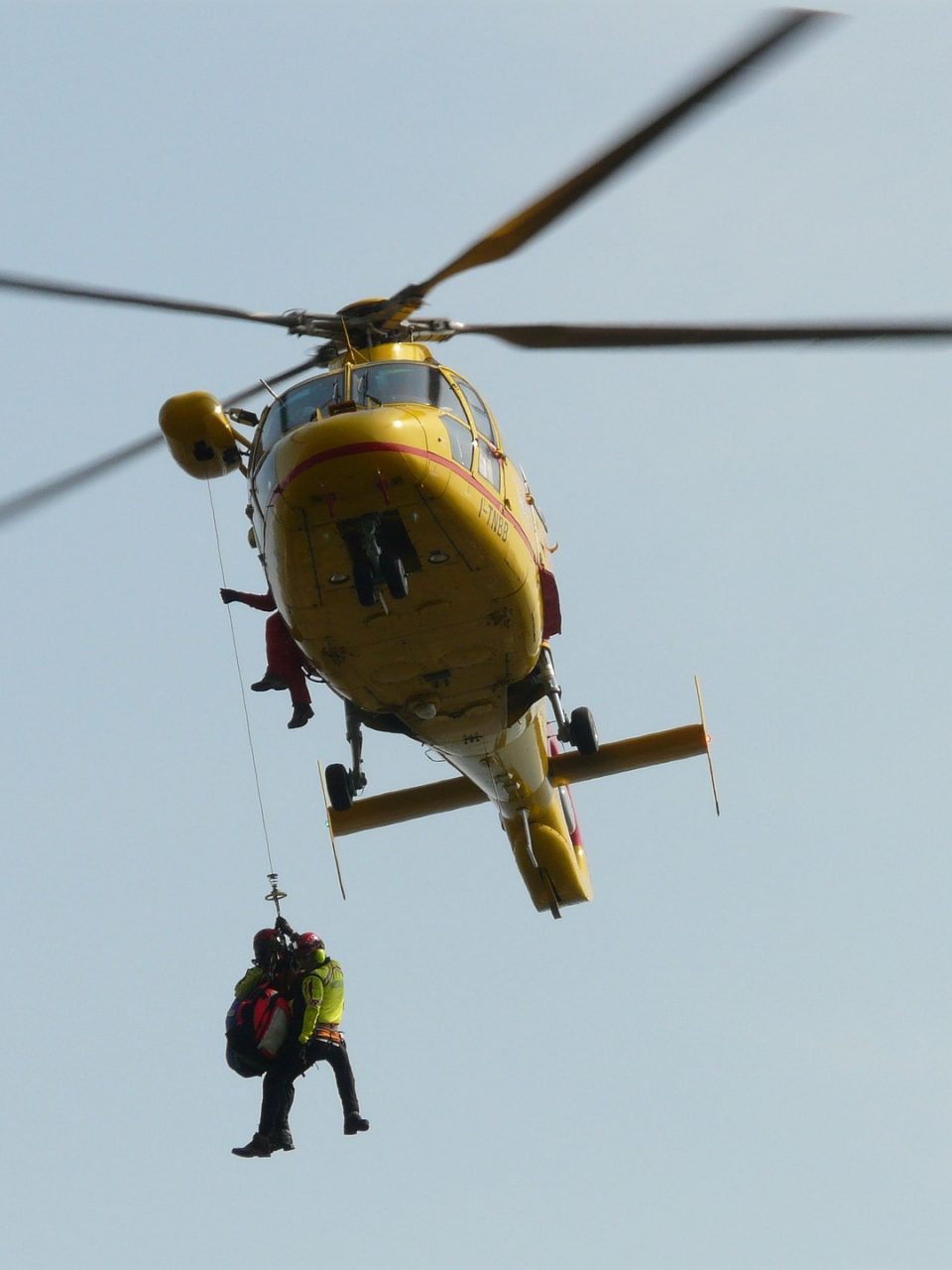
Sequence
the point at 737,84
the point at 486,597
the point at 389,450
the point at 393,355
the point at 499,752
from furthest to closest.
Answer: the point at 499,752, the point at 393,355, the point at 486,597, the point at 389,450, the point at 737,84

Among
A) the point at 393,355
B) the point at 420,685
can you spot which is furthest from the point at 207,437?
the point at 420,685

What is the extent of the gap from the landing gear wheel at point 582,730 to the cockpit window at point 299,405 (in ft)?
16.1

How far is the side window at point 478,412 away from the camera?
16.0 metres

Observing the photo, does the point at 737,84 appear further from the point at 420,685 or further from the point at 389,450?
the point at 420,685

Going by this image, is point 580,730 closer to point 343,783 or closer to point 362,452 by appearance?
point 343,783

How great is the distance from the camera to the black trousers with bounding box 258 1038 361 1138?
16.8 m

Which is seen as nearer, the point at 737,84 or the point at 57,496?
the point at 737,84

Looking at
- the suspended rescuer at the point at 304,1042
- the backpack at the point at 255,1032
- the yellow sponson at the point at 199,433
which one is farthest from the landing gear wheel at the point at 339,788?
the yellow sponson at the point at 199,433

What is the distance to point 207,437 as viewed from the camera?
1633cm

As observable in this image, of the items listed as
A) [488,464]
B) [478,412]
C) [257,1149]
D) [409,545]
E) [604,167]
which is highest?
[604,167]

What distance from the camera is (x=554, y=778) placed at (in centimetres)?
1970

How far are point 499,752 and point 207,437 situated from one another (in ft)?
14.4

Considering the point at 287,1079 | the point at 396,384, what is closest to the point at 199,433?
the point at 396,384

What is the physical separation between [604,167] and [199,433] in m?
4.44
